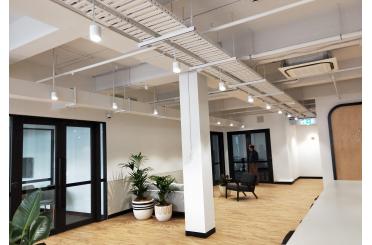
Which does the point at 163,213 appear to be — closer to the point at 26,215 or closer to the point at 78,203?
the point at 78,203

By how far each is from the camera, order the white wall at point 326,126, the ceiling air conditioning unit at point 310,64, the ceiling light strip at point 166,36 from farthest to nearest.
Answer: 1. the white wall at point 326,126
2. the ceiling air conditioning unit at point 310,64
3. the ceiling light strip at point 166,36

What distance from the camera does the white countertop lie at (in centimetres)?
178

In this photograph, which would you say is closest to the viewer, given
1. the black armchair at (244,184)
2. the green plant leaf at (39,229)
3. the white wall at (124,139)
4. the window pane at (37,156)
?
the green plant leaf at (39,229)

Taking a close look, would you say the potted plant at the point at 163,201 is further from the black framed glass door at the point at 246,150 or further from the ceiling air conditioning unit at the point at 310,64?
the black framed glass door at the point at 246,150

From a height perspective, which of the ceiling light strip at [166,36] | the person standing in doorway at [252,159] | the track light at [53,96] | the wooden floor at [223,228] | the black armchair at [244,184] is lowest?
the wooden floor at [223,228]

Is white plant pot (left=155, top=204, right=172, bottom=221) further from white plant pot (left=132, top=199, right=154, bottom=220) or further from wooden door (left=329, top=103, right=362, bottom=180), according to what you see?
wooden door (left=329, top=103, right=362, bottom=180)

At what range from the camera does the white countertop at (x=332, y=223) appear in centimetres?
178

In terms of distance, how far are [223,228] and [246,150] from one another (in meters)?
7.17

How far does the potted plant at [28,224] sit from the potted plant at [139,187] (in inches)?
172

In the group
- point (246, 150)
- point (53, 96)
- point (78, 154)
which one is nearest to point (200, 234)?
point (78, 154)

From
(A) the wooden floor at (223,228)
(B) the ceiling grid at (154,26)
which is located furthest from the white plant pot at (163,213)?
(B) the ceiling grid at (154,26)

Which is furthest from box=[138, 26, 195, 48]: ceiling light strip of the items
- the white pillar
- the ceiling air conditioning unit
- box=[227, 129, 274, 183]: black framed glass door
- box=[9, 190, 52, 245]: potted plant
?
box=[227, 129, 274, 183]: black framed glass door

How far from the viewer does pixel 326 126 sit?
296 inches
